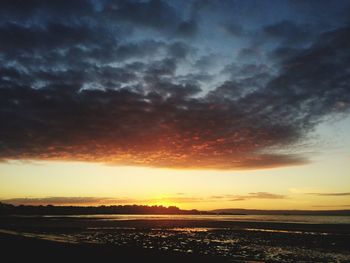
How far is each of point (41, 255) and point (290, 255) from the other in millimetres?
19178

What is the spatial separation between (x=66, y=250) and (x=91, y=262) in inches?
213

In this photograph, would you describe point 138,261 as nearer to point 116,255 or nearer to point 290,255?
point 116,255

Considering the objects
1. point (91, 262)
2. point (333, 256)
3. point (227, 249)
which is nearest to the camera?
point (91, 262)

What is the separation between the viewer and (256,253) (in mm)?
30031

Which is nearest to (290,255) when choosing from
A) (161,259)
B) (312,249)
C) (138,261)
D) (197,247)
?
(312,249)

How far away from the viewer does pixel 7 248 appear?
78.4ft

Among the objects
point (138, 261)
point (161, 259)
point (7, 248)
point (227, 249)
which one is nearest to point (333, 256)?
point (227, 249)

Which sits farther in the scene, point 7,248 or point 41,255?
point 7,248

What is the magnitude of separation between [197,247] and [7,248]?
53.9ft

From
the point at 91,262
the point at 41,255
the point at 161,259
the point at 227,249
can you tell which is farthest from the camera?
the point at 227,249

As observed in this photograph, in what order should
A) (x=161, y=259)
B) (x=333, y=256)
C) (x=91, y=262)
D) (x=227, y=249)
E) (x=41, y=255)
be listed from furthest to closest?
1. (x=227, y=249)
2. (x=333, y=256)
3. (x=161, y=259)
4. (x=41, y=255)
5. (x=91, y=262)

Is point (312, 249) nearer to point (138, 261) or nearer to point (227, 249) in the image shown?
point (227, 249)

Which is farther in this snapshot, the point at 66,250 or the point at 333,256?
the point at 333,256

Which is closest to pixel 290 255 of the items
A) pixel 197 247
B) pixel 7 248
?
pixel 197 247
